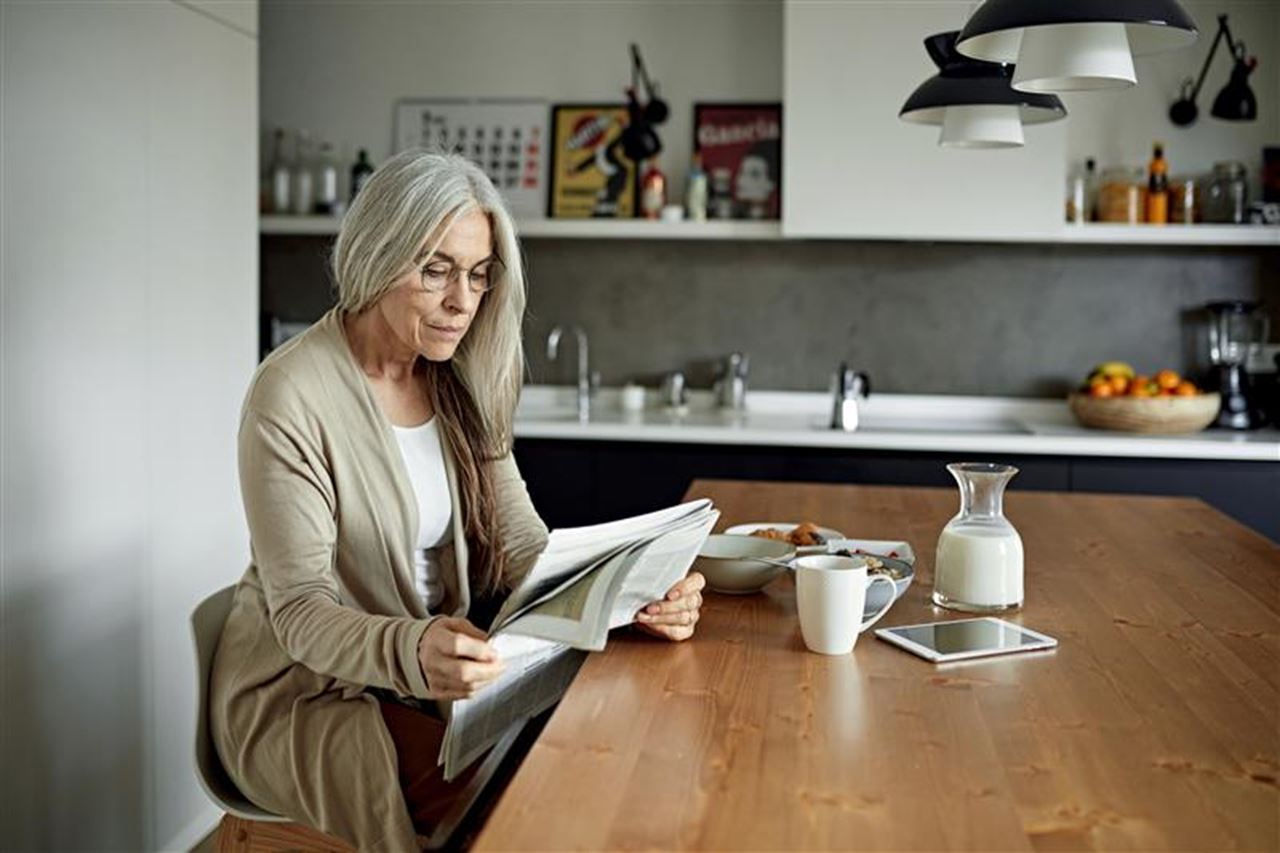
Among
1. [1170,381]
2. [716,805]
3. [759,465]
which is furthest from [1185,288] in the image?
[716,805]

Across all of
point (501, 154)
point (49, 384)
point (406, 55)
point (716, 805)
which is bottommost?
point (716, 805)

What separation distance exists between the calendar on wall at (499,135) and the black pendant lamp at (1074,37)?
111 inches

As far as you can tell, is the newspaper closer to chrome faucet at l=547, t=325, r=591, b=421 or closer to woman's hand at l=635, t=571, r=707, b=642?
woman's hand at l=635, t=571, r=707, b=642

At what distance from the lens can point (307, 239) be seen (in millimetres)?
4961

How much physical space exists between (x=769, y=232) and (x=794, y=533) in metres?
2.29

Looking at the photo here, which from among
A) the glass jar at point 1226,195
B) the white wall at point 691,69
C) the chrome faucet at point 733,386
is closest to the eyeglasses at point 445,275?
the white wall at point 691,69

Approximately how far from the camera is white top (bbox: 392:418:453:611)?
216 cm

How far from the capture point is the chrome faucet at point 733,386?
15.1 feet

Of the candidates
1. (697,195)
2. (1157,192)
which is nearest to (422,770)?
(697,195)

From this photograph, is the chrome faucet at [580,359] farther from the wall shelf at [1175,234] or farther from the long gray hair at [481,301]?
the long gray hair at [481,301]

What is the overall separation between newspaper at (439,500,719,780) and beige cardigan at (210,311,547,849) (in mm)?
113

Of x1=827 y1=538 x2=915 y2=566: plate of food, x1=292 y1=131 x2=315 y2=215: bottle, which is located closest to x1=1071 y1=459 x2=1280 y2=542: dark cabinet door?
x1=827 y1=538 x2=915 y2=566: plate of food

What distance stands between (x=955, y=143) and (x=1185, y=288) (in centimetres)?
229

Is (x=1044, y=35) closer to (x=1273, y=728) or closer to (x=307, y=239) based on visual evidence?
(x=1273, y=728)
